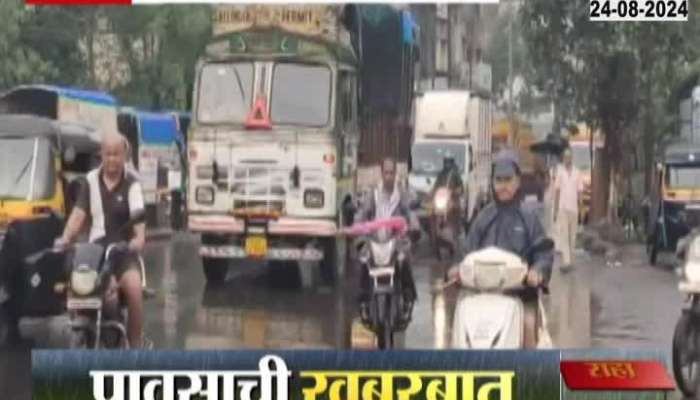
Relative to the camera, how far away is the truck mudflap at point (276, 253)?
15164mm

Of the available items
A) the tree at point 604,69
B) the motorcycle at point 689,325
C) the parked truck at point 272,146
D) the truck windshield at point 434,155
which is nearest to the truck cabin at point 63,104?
the parked truck at point 272,146

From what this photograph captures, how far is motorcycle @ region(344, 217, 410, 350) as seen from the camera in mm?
15117

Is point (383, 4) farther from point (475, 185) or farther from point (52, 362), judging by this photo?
point (52, 362)

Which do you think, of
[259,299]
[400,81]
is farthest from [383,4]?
[259,299]

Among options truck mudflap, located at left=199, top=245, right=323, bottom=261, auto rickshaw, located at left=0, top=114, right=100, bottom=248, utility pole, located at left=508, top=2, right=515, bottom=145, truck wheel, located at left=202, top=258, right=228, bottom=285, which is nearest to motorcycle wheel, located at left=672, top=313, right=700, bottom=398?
utility pole, located at left=508, top=2, right=515, bottom=145

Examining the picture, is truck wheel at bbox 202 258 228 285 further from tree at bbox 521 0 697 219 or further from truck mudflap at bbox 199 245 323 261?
tree at bbox 521 0 697 219

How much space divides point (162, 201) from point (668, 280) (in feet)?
6.88

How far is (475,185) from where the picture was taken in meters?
15.1

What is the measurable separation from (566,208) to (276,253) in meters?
1.20

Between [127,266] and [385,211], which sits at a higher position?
[385,211]

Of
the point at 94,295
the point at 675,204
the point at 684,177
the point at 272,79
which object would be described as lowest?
the point at 94,295

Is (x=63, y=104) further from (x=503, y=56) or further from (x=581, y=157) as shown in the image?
(x=581, y=157)

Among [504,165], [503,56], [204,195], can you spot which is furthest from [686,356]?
[204,195]

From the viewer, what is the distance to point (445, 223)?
15.1m
